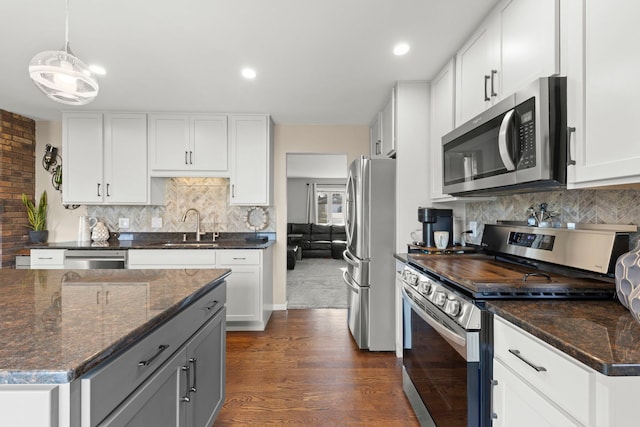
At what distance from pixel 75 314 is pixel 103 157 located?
3.08 meters

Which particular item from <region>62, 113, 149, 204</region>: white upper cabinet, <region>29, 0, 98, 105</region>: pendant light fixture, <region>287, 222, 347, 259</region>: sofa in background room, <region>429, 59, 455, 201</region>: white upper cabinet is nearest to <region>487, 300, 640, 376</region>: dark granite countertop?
<region>429, 59, 455, 201</region>: white upper cabinet

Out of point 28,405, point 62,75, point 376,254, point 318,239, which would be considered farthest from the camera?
point 318,239

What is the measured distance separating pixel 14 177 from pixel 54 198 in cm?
42

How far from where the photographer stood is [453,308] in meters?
1.32

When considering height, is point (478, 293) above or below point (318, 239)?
above

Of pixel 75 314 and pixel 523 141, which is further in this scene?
pixel 523 141

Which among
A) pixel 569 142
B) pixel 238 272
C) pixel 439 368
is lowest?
pixel 439 368

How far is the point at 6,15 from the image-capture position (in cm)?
183

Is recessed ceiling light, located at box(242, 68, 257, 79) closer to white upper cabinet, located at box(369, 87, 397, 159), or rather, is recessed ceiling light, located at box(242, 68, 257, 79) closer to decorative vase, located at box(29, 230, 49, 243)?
white upper cabinet, located at box(369, 87, 397, 159)

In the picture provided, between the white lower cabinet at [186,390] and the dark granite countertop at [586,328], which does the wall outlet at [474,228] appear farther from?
the white lower cabinet at [186,390]

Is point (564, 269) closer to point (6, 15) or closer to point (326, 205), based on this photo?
point (6, 15)

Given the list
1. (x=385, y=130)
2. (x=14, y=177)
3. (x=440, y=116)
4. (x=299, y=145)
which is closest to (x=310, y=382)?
(x=440, y=116)

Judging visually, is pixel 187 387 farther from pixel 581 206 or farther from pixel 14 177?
pixel 14 177

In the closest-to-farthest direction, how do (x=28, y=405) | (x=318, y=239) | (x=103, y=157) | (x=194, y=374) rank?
(x=28, y=405) → (x=194, y=374) → (x=103, y=157) → (x=318, y=239)
